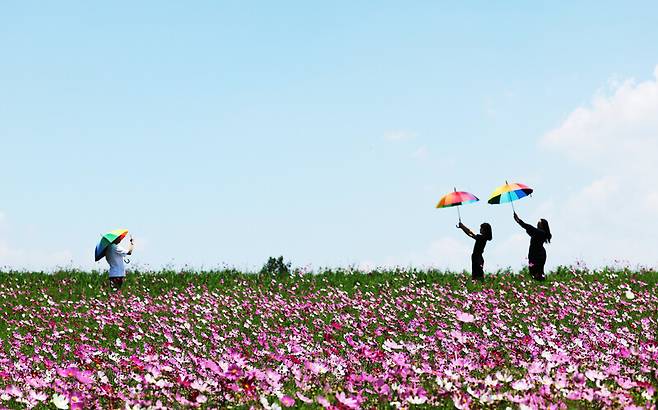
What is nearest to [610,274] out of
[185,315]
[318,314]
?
[318,314]

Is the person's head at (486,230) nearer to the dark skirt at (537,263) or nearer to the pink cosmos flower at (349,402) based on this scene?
the dark skirt at (537,263)

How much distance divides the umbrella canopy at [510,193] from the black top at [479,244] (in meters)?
1.12

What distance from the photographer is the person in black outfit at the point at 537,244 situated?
1925 centimetres

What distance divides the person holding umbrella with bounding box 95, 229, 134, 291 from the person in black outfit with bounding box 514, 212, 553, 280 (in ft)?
32.2

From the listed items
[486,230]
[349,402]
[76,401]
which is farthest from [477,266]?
[349,402]

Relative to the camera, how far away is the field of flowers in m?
5.24

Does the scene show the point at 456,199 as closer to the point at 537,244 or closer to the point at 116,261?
the point at 537,244

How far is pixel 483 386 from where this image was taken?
17.1 feet

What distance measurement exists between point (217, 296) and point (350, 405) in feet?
40.2

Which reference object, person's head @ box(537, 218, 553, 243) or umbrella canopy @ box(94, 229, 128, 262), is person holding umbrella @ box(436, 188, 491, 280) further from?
umbrella canopy @ box(94, 229, 128, 262)

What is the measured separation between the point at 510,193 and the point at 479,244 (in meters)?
1.61

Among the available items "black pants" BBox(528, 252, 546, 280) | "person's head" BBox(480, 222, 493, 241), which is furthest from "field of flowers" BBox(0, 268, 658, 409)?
"person's head" BBox(480, 222, 493, 241)

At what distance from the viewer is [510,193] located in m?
18.5

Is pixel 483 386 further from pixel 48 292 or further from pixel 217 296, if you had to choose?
pixel 48 292
